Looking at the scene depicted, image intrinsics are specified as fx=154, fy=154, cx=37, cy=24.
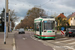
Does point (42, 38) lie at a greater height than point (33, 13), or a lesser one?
lesser

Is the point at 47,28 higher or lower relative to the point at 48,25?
lower

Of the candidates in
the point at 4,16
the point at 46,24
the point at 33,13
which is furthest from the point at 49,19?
the point at 33,13

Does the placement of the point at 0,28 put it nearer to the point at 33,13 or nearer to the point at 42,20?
the point at 33,13

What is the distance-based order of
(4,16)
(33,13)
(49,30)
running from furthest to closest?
(33,13) < (49,30) < (4,16)

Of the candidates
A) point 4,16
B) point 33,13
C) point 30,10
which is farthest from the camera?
point 30,10

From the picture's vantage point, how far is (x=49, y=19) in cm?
2139

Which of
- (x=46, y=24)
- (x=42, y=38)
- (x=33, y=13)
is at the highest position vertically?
(x=33, y=13)

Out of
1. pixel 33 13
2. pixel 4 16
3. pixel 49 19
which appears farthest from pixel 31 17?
pixel 4 16

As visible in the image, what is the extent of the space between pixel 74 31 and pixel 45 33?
9.44 m

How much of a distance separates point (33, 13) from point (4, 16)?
192 ft

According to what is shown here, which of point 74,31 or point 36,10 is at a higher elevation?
point 36,10

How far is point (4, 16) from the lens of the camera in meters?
15.3

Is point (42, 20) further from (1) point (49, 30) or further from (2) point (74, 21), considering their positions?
(2) point (74, 21)

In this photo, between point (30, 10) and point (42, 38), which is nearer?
point (42, 38)
